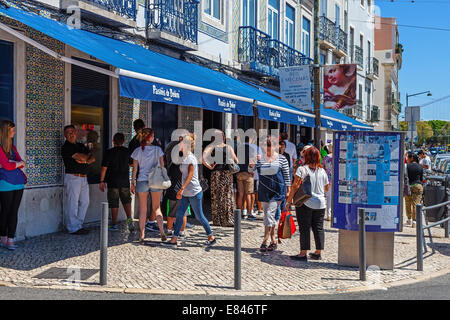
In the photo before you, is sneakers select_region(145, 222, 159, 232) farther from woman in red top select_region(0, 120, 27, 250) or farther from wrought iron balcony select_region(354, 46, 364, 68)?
wrought iron balcony select_region(354, 46, 364, 68)

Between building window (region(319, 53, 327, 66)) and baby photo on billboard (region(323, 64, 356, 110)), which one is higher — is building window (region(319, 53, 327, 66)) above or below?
above

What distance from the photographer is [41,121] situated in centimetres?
858

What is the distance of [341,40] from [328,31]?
254 cm

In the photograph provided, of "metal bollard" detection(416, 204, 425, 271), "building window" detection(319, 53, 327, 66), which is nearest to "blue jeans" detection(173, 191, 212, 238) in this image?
"metal bollard" detection(416, 204, 425, 271)

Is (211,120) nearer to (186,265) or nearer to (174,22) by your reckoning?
(174,22)

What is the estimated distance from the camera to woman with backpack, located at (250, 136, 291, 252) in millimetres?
7918

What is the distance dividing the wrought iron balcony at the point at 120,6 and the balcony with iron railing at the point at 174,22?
0.80 metres

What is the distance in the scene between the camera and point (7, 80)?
8.02 m

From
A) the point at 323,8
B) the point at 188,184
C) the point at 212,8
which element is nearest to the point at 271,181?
the point at 188,184

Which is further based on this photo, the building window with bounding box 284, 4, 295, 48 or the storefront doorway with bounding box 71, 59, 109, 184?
the building window with bounding box 284, 4, 295, 48

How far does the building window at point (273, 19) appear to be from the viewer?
19.2 metres

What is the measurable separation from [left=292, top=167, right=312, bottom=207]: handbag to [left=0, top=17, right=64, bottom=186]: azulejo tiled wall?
13.7 feet

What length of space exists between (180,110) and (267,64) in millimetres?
5479

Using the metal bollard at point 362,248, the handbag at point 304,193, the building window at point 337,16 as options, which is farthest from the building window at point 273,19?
the metal bollard at point 362,248
